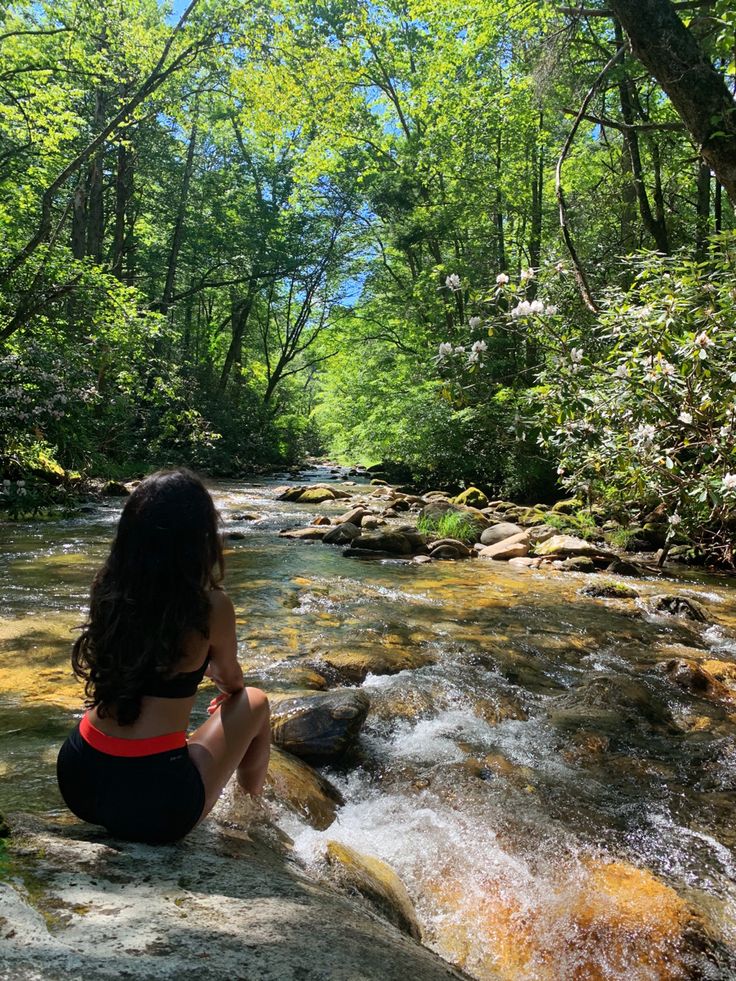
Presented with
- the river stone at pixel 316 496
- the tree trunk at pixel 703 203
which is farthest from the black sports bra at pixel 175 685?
the tree trunk at pixel 703 203

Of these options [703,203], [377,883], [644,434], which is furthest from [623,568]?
[703,203]

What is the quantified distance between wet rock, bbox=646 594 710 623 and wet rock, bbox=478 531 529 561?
311 centimetres

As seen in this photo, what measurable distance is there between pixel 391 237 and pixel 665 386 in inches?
690

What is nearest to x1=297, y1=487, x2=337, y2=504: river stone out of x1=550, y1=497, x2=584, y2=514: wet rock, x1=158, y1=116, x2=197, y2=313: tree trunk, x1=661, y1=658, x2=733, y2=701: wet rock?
x1=550, y1=497, x2=584, y2=514: wet rock

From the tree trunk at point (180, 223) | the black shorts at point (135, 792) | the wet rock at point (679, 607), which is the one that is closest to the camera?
the black shorts at point (135, 792)

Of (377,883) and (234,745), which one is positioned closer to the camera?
(234,745)

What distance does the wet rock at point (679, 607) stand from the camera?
708 centimetres

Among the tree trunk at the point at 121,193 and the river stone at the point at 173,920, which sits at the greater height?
the tree trunk at the point at 121,193

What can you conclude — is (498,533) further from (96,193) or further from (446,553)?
(96,193)

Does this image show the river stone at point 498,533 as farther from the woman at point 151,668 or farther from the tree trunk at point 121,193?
the tree trunk at point 121,193

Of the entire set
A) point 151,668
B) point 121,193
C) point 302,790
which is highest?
point 121,193

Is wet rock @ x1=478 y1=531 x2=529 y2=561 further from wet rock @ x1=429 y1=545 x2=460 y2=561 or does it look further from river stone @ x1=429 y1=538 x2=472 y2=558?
wet rock @ x1=429 y1=545 x2=460 y2=561

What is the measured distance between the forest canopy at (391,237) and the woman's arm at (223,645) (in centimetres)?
281

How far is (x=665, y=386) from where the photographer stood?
5.42 meters
